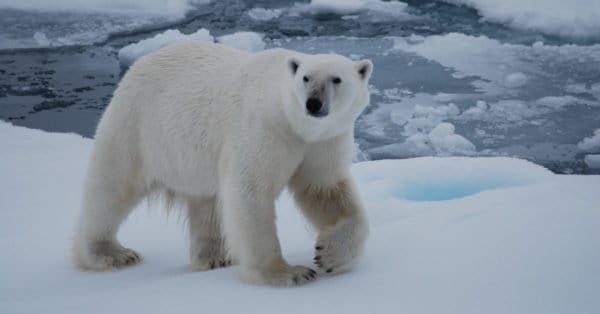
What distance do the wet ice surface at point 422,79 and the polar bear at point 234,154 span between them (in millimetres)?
3930

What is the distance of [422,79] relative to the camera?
940 cm

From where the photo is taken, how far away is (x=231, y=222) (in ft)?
10.1

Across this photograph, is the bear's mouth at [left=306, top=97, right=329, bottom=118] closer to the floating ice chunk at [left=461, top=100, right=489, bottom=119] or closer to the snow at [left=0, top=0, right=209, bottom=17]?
the floating ice chunk at [left=461, top=100, right=489, bottom=119]

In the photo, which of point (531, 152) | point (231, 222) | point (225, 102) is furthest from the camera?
point (531, 152)

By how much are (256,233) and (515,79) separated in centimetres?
686

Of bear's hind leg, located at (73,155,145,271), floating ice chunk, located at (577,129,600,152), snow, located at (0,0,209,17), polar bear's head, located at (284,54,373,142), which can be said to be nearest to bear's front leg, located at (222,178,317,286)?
polar bear's head, located at (284,54,373,142)

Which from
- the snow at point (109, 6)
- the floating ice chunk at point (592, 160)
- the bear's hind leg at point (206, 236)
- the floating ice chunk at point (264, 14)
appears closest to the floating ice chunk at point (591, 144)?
the floating ice chunk at point (592, 160)

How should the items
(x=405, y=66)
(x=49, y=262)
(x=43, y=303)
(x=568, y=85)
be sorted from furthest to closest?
(x=405, y=66) → (x=568, y=85) → (x=49, y=262) → (x=43, y=303)

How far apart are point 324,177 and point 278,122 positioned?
0.37 m

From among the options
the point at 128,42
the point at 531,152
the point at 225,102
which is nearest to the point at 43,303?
the point at 225,102

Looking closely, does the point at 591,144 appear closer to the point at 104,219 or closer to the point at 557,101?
the point at 557,101

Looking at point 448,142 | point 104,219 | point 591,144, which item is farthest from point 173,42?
point 104,219

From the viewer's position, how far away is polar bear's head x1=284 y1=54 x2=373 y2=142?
280cm

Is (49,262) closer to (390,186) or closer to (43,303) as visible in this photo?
(43,303)
